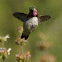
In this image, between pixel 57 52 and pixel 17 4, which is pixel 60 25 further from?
pixel 17 4

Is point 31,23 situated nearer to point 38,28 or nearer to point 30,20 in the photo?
point 30,20

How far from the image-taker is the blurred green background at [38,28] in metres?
4.73

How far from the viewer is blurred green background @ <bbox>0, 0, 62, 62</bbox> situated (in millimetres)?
4730

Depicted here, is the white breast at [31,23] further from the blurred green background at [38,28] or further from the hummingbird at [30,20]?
the blurred green background at [38,28]

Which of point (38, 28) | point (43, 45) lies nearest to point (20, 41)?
point (43, 45)

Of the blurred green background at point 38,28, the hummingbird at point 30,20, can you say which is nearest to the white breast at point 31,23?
the hummingbird at point 30,20

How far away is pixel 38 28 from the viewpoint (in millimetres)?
5203

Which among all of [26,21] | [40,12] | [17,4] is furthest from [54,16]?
[26,21]

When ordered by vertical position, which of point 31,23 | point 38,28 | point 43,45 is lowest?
point 43,45

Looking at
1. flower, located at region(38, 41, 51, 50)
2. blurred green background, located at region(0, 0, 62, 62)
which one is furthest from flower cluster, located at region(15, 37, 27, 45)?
blurred green background, located at region(0, 0, 62, 62)

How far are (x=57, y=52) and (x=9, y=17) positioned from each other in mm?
1164

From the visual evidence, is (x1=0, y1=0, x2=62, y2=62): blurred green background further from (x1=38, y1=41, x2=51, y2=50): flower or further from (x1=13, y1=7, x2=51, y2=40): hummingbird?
(x1=13, y1=7, x2=51, y2=40): hummingbird

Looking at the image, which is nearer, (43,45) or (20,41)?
(20,41)

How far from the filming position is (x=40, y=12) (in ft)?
17.0
